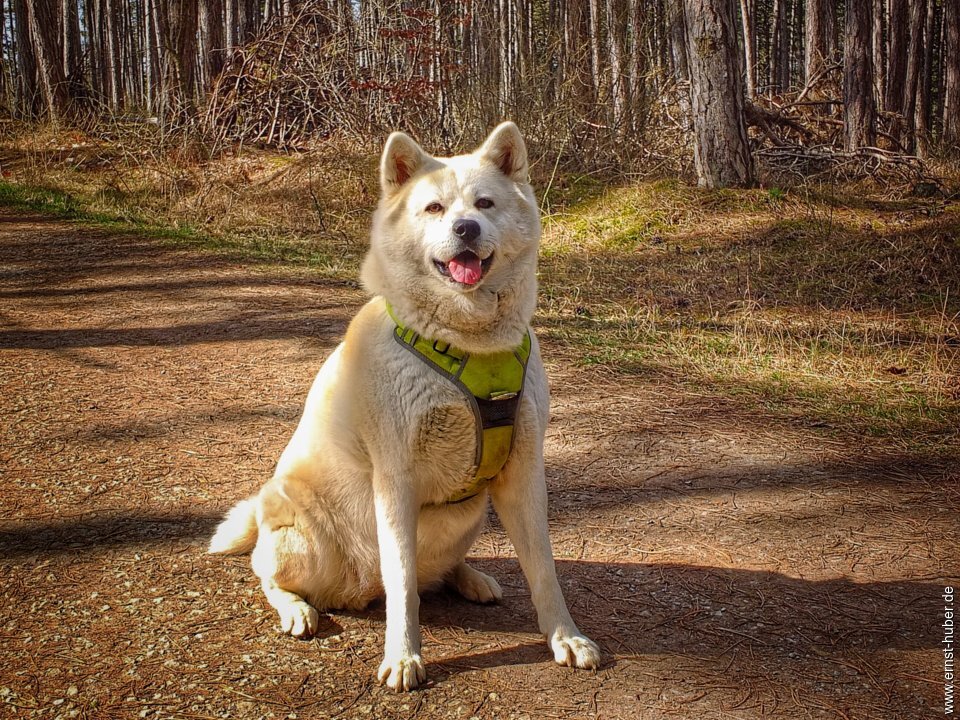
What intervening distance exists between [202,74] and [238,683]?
1353 cm

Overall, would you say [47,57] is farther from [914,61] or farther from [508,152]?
[914,61]

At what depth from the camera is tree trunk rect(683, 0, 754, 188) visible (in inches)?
338

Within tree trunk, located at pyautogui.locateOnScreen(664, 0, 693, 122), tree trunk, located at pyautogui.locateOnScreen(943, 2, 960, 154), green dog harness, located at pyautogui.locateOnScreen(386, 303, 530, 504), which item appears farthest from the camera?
tree trunk, located at pyautogui.locateOnScreen(943, 2, 960, 154)

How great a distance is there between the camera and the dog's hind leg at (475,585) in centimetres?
314

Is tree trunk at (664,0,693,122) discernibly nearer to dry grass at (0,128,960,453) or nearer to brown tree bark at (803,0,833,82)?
dry grass at (0,128,960,453)

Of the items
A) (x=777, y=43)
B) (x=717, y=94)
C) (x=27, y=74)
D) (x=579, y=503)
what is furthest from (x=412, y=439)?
(x=777, y=43)

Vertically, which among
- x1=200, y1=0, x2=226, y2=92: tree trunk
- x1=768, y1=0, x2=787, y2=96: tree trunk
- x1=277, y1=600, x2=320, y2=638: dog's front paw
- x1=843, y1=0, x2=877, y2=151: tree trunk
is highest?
x1=768, y1=0, x2=787, y2=96: tree trunk

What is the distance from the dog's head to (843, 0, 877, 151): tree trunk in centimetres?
895

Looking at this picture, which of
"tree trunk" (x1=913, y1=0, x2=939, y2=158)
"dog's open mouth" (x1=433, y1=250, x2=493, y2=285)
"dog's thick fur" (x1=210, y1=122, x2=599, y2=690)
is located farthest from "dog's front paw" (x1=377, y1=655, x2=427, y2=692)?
"tree trunk" (x1=913, y1=0, x2=939, y2=158)

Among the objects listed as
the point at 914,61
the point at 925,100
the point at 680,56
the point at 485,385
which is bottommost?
the point at 485,385

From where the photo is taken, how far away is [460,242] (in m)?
2.65

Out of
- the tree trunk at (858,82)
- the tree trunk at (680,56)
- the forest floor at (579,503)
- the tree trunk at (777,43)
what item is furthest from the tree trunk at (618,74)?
the tree trunk at (777,43)

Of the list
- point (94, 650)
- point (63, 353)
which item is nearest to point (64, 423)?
point (63, 353)

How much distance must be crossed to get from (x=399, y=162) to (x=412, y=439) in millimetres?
1035
